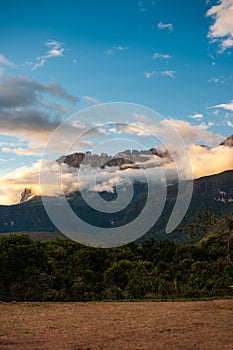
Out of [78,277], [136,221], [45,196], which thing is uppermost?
[45,196]

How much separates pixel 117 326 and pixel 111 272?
78.6ft

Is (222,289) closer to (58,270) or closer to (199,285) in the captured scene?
(199,285)

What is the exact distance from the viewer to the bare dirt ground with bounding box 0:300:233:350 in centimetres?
1012

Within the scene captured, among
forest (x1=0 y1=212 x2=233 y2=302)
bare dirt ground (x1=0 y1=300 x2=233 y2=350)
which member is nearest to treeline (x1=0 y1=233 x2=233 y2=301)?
forest (x1=0 y1=212 x2=233 y2=302)

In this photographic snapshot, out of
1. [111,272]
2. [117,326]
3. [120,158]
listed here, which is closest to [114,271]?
[111,272]

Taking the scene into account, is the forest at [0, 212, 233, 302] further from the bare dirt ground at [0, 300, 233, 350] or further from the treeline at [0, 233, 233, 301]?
the bare dirt ground at [0, 300, 233, 350]

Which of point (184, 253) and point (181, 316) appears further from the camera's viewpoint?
point (184, 253)

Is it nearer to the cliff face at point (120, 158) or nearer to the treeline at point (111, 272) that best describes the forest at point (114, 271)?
the treeline at point (111, 272)

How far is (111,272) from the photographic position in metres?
36.5

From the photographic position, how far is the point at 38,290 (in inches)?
1197

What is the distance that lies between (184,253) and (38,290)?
15193 millimetres

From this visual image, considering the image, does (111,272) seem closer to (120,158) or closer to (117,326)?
(120,158)

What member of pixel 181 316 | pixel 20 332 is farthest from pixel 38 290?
pixel 20 332

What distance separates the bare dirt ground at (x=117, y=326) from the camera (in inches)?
399
